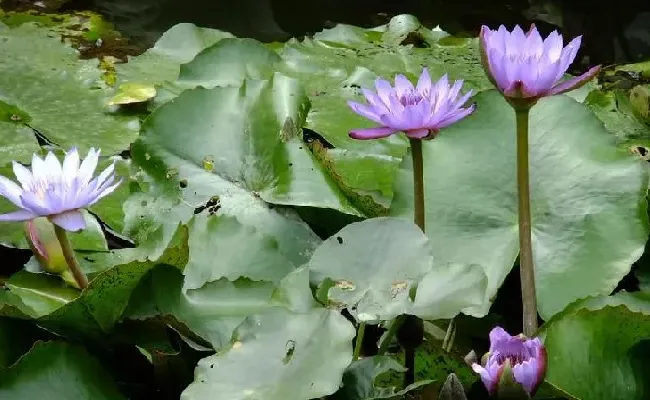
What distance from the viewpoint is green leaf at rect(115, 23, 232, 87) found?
1.62 meters

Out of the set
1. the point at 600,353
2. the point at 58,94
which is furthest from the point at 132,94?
the point at 600,353

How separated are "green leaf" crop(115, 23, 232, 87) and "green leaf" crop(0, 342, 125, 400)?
930mm

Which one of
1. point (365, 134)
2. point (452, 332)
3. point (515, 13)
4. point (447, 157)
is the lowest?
point (515, 13)

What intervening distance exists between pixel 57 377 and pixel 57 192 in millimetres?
170

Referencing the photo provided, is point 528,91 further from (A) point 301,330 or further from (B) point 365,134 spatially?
(A) point 301,330

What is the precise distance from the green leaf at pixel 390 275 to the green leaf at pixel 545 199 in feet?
0.42

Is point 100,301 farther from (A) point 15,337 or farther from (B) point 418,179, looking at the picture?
(B) point 418,179

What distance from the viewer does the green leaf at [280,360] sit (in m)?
0.64

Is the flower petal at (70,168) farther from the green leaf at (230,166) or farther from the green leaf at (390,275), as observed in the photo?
the green leaf at (390,275)

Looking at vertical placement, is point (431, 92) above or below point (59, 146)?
above

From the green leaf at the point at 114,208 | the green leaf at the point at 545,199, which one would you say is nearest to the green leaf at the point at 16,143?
the green leaf at the point at 114,208

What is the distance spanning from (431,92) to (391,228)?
0.44 ft

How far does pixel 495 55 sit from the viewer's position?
26.3 inches

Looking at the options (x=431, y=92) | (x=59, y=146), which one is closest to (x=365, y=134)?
(x=431, y=92)
